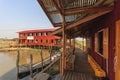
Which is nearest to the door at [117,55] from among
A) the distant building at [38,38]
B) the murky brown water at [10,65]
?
the murky brown water at [10,65]

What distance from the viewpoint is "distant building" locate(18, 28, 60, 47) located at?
40875mm

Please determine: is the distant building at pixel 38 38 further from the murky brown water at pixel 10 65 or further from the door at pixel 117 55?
the door at pixel 117 55

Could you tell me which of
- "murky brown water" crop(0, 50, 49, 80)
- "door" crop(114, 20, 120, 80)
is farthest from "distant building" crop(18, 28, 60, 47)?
"door" crop(114, 20, 120, 80)

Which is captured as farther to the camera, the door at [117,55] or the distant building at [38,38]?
the distant building at [38,38]

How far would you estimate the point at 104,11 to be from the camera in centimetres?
562

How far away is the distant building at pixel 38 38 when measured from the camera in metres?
40.9

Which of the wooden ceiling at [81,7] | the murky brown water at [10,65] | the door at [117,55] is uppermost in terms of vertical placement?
the wooden ceiling at [81,7]

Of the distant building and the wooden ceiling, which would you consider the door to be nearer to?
the wooden ceiling

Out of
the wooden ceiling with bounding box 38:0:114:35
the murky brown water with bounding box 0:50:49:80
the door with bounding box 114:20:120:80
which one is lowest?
the murky brown water with bounding box 0:50:49:80

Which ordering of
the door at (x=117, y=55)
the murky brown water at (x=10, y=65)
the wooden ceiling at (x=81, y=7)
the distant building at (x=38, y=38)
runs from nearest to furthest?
the door at (x=117, y=55) < the wooden ceiling at (x=81, y=7) < the murky brown water at (x=10, y=65) < the distant building at (x=38, y=38)

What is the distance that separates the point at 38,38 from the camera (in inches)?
1722

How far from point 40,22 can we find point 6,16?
18281 millimetres

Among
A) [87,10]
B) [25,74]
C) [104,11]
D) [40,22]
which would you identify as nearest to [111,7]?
[104,11]

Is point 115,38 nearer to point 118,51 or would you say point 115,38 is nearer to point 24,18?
point 118,51
